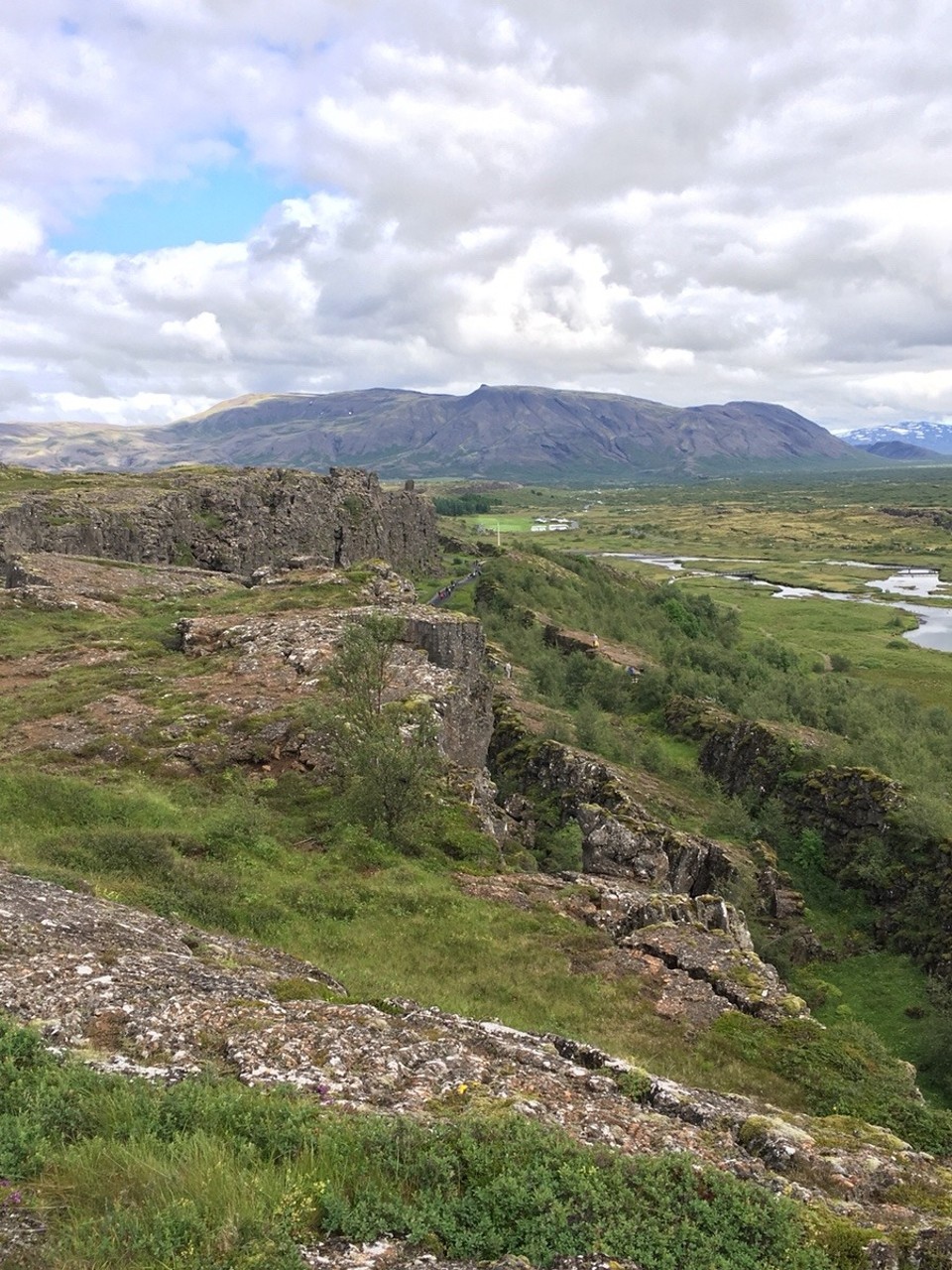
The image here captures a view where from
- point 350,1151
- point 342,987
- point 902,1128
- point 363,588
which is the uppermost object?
point 363,588

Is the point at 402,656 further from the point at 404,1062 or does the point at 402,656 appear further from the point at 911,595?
the point at 911,595

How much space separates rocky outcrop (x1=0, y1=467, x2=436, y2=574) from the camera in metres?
65.1

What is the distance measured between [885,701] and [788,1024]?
71733 mm

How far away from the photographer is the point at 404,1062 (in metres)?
11.5

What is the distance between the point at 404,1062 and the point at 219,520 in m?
78.0

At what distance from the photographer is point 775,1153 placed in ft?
35.1

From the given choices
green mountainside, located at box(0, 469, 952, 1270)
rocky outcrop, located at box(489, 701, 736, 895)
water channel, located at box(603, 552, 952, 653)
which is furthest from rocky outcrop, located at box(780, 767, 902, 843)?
water channel, located at box(603, 552, 952, 653)

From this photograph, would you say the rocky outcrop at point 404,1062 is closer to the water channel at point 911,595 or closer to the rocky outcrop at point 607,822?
the rocky outcrop at point 607,822

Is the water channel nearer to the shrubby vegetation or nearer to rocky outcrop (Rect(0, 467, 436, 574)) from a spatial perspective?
the shrubby vegetation

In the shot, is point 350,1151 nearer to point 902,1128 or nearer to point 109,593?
point 902,1128

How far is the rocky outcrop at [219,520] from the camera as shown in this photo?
65125 millimetres

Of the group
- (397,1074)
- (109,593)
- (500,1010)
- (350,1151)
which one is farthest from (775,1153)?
(109,593)

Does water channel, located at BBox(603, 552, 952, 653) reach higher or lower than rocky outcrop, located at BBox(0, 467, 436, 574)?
lower

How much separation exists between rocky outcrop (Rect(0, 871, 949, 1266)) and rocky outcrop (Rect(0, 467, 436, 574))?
169 ft
